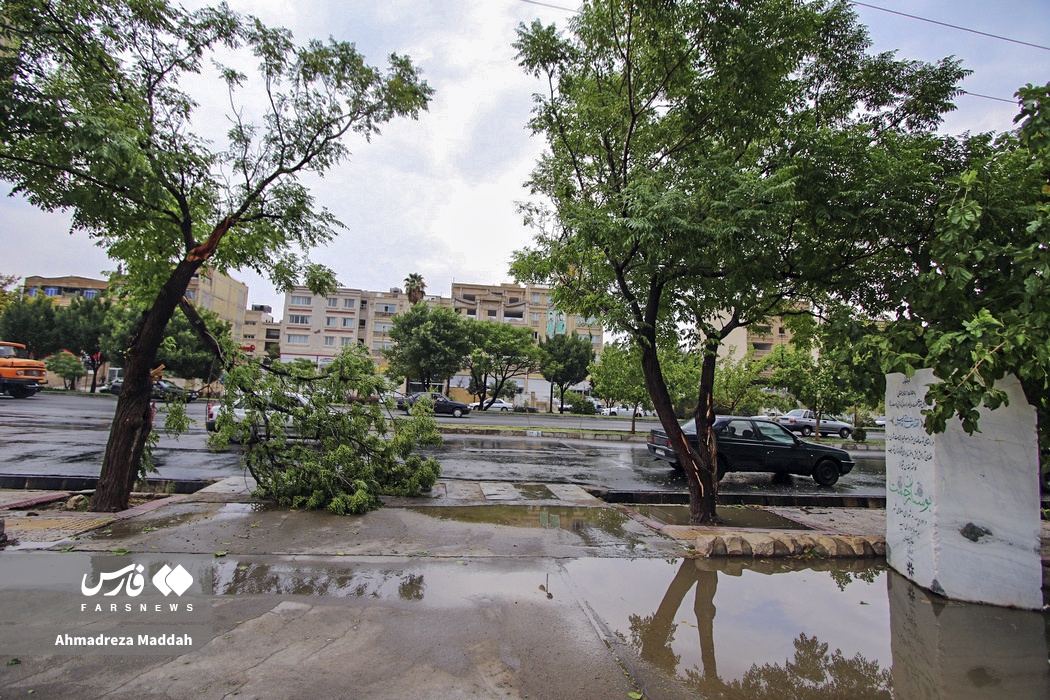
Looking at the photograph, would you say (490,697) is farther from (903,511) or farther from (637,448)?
(637,448)

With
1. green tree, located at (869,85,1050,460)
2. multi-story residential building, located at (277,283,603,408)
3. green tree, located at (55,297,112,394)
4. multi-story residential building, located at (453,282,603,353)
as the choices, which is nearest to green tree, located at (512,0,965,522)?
green tree, located at (869,85,1050,460)

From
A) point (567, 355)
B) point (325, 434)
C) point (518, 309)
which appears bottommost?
point (325, 434)

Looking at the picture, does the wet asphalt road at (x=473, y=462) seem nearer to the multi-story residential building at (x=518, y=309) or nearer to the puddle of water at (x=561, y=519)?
the puddle of water at (x=561, y=519)

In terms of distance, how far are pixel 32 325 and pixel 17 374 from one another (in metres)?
14.1

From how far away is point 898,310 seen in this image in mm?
6332

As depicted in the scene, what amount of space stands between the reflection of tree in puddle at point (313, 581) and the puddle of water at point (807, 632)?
5.12 feet

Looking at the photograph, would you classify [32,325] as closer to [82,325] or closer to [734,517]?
[82,325]

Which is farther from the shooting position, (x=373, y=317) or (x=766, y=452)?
(x=373, y=317)

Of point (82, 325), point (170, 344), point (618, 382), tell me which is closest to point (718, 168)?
point (618, 382)

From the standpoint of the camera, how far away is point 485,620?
3.86 meters

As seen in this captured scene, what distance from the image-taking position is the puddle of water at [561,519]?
6328mm

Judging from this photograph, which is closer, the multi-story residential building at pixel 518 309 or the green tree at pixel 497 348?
the green tree at pixel 497 348

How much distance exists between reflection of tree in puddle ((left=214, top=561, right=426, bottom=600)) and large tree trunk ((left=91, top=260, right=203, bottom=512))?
3006 mm

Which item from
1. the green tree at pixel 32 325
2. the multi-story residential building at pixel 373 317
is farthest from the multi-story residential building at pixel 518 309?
the green tree at pixel 32 325
